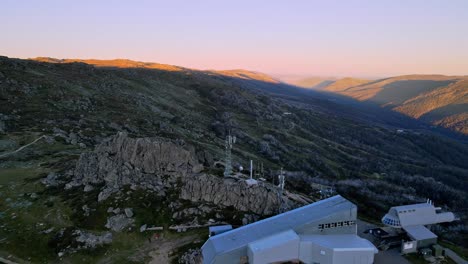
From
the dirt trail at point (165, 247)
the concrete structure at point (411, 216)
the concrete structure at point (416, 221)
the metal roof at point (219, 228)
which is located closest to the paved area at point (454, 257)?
the concrete structure at point (416, 221)

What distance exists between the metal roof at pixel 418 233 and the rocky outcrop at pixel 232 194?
60.4ft

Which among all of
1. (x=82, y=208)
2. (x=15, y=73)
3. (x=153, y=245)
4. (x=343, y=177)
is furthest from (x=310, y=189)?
(x=15, y=73)

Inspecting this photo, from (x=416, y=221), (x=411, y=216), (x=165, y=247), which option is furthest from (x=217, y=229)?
(x=416, y=221)

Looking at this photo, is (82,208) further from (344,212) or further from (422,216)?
(422,216)

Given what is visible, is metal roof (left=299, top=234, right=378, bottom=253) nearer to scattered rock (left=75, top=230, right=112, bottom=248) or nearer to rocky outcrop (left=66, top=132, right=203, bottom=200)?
rocky outcrop (left=66, top=132, right=203, bottom=200)

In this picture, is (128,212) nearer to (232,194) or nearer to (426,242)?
(232,194)

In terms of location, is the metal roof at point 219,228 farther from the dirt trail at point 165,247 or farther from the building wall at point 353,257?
the building wall at point 353,257

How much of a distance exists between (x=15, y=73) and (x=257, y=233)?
469 ft

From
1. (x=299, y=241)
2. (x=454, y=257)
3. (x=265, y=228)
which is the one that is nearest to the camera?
(x=299, y=241)

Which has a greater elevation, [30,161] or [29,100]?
[29,100]

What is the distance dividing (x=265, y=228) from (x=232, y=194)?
11818 mm

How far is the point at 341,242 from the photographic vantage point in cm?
4381

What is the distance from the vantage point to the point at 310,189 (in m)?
76.5

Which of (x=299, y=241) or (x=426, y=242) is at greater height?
(x=299, y=241)
